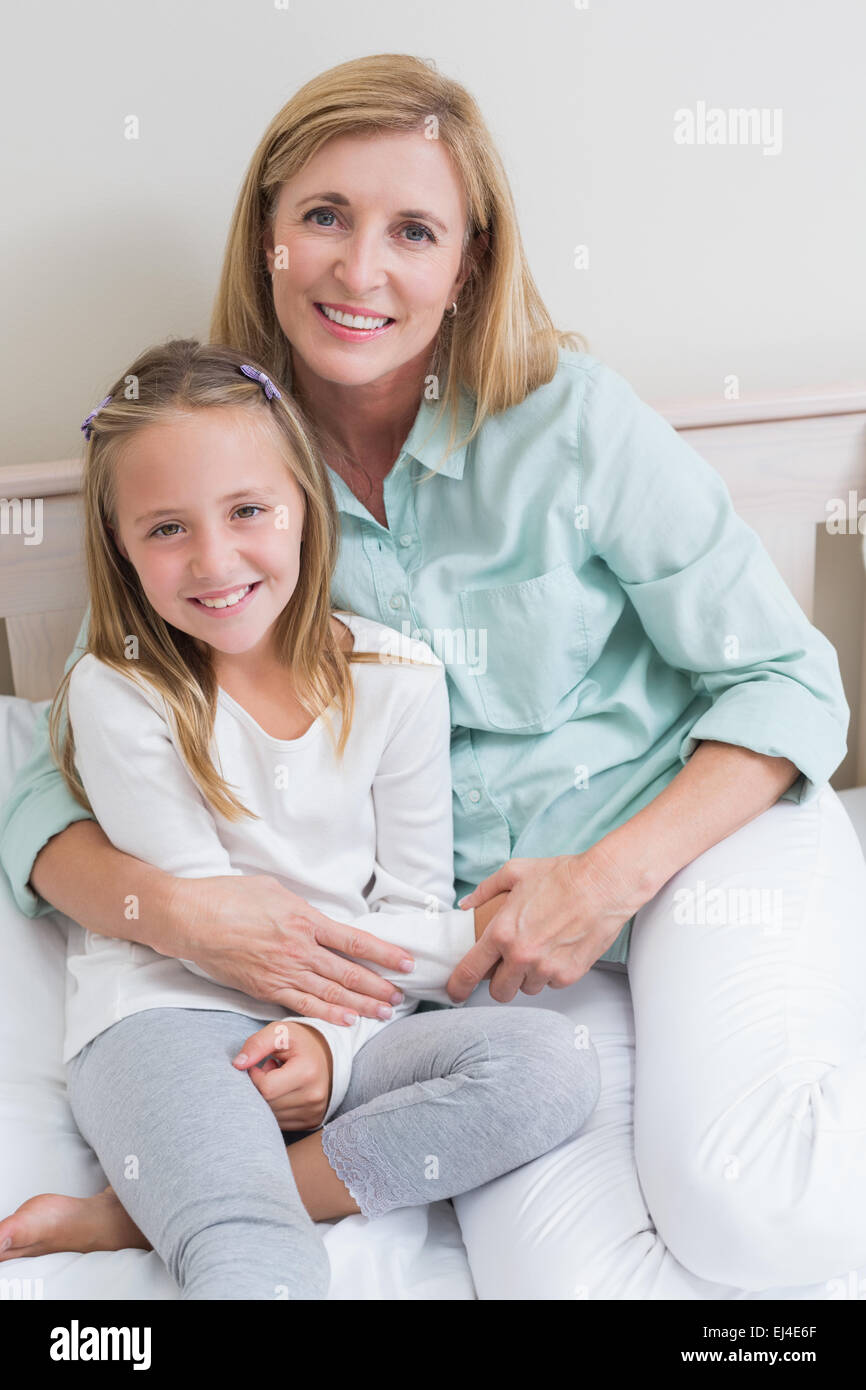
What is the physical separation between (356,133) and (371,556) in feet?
1.26

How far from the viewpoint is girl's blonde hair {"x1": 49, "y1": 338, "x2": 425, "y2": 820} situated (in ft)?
3.59

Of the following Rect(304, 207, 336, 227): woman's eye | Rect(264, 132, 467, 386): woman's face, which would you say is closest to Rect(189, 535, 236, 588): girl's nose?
Rect(264, 132, 467, 386): woman's face

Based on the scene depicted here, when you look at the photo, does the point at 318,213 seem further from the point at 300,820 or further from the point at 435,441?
the point at 300,820

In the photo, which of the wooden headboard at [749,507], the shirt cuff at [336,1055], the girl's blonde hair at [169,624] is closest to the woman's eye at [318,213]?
the girl's blonde hair at [169,624]

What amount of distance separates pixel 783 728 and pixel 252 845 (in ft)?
1.64

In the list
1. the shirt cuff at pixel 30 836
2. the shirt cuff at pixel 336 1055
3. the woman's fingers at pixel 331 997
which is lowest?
the shirt cuff at pixel 336 1055

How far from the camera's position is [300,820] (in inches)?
45.7

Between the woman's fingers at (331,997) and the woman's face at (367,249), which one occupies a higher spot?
the woman's face at (367,249)

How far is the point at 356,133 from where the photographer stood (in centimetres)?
112

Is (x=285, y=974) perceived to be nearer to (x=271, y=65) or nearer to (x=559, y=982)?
(x=559, y=982)

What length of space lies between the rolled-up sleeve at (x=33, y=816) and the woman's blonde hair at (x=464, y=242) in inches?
14.1

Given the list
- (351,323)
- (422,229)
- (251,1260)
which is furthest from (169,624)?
(251,1260)

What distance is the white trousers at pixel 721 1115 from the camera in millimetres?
920

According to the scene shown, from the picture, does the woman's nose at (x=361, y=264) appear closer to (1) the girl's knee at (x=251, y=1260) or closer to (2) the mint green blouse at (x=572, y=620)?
(2) the mint green blouse at (x=572, y=620)
